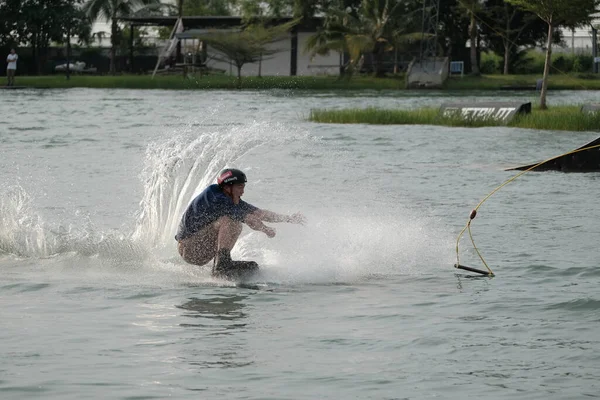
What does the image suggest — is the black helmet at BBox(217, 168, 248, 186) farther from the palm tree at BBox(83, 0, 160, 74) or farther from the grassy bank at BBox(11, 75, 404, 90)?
the palm tree at BBox(83, 0, 160, 74)

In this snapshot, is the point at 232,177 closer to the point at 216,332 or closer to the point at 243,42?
the point at 216,332

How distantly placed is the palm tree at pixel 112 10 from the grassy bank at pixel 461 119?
40.0 metres

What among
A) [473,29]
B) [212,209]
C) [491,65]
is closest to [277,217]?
[212,209]

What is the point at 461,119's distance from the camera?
34.8 metres

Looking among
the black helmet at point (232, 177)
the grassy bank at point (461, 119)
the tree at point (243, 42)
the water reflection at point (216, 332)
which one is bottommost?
the water reflection at point (216, 332)

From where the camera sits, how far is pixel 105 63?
82625mm

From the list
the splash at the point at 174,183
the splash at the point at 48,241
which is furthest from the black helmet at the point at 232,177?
the splash at the point at 174,183

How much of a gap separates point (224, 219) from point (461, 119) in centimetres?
2357

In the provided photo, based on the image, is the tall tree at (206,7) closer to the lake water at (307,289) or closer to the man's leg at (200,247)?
the lake water at (307,289)

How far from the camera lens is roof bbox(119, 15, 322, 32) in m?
74.1

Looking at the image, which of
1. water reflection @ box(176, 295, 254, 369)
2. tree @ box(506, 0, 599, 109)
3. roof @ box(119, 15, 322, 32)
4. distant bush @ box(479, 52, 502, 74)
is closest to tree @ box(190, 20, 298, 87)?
roof @ box(119, 15, 322, 32)

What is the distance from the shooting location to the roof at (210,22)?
74.1m

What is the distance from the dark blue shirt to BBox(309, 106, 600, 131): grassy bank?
2091 centimetres

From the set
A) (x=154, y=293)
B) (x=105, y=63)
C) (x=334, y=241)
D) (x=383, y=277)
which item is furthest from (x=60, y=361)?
(x=105, y=63)
